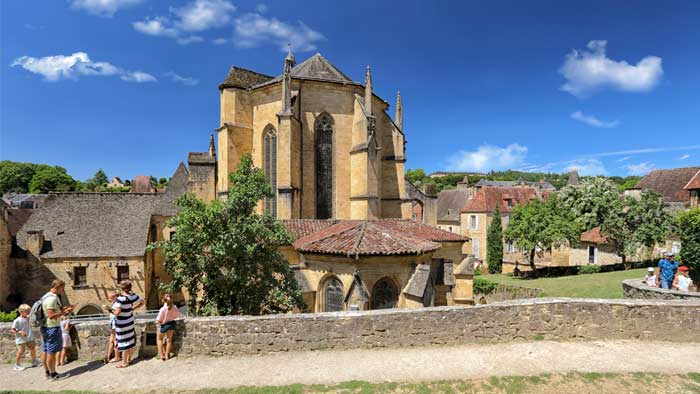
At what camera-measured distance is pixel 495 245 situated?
3641 cm

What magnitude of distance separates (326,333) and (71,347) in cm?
566

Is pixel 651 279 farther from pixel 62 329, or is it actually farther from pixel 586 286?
pixel 62 329

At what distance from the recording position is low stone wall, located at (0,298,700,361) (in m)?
7.99

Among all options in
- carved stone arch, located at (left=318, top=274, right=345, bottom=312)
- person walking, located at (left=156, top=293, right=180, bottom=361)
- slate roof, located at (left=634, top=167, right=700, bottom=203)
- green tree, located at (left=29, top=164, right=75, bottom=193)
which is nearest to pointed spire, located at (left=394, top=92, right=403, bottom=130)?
carved stone arch, located at (left=318, top=274, right=345, bottom=312)

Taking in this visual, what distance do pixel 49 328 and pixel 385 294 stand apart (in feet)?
31.0

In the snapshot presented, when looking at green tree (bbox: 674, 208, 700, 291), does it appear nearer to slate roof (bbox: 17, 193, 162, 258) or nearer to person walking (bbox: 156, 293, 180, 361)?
person walking (bbox: 156, 293, 180, 361)

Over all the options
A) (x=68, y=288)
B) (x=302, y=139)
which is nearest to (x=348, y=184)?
(x=302, y=139)

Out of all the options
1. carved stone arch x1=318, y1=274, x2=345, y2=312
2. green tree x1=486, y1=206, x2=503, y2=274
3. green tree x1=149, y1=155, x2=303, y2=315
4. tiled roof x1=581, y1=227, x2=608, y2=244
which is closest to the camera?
green tree x1=149, y1=155, x2=303, y2=315

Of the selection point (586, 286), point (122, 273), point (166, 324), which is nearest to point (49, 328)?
point (166, 324)

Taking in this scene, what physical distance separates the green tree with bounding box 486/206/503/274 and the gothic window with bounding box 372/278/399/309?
89.4 ft

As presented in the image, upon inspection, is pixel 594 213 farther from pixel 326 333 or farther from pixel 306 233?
pixel 326 333

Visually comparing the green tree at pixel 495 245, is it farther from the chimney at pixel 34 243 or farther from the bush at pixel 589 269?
the chimney at pixel 34 243

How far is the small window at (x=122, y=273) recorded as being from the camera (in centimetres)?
2162

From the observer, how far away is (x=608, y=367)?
7492mm
